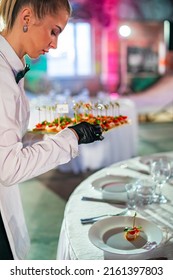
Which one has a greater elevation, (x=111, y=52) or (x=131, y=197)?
(x=111, y=52)

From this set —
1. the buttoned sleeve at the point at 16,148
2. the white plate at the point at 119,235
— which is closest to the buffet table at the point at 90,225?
the white plate at the point at 119,235

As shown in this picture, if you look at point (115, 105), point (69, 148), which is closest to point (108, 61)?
point (115, 105)

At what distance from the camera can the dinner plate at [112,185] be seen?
4.77 ft

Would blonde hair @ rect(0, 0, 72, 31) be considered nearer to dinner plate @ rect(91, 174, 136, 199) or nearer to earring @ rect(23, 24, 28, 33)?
earring @ rect(23, 24, 28, 33)

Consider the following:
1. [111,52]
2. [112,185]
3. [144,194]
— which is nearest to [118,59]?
[111,52]

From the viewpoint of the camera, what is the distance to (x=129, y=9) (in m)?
6.61

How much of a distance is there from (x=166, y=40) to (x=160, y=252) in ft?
20.8

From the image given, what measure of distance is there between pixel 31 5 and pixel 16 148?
0.38m

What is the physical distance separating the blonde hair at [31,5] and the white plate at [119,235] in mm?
694

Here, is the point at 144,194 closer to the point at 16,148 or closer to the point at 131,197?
the point at 131,197

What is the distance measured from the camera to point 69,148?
0.95 metres

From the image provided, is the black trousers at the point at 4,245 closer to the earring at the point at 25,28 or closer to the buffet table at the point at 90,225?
the buffet table at the point at 90,225
